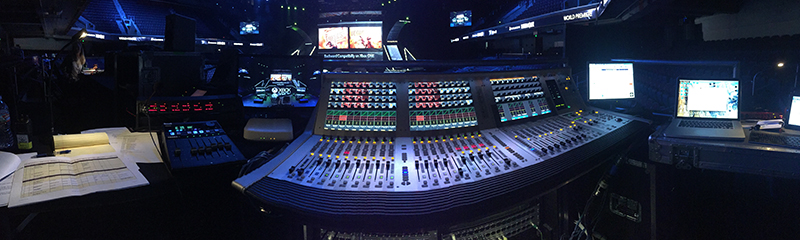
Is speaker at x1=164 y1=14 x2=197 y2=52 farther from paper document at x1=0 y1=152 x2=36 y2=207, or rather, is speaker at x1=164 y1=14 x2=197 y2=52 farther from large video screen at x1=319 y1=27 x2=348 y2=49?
large video screen at x1=319 y1=27 x2=348 y2=49

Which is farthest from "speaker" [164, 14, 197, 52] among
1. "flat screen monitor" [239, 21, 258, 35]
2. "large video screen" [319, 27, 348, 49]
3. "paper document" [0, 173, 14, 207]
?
"flat screen monitor" [239, 21, 258, 35]

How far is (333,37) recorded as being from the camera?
10.2m

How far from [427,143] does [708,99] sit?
85.3 inches

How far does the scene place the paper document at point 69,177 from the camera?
1.37m

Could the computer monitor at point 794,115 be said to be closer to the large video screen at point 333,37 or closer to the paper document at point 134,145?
the paper document at point 134,145

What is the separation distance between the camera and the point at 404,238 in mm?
1679

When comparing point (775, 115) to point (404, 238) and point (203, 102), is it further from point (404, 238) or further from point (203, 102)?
point (203, 102)

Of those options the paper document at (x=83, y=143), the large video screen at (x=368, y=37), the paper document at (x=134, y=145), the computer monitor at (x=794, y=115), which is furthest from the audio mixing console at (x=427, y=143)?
the large video screen at (x=368, y=37)

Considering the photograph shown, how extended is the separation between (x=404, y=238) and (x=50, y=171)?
1.43 metres

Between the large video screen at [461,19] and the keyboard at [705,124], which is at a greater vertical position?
the large video screen at [461,19]

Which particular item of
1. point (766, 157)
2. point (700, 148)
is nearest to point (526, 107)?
point (700, 148)

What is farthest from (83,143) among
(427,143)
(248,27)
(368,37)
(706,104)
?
(248,27)

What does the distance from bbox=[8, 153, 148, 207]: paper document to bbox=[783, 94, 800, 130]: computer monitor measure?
349 centimetres

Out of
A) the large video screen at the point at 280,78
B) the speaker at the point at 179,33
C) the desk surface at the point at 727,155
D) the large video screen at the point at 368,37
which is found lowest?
the desk surface at the point at 727,155
